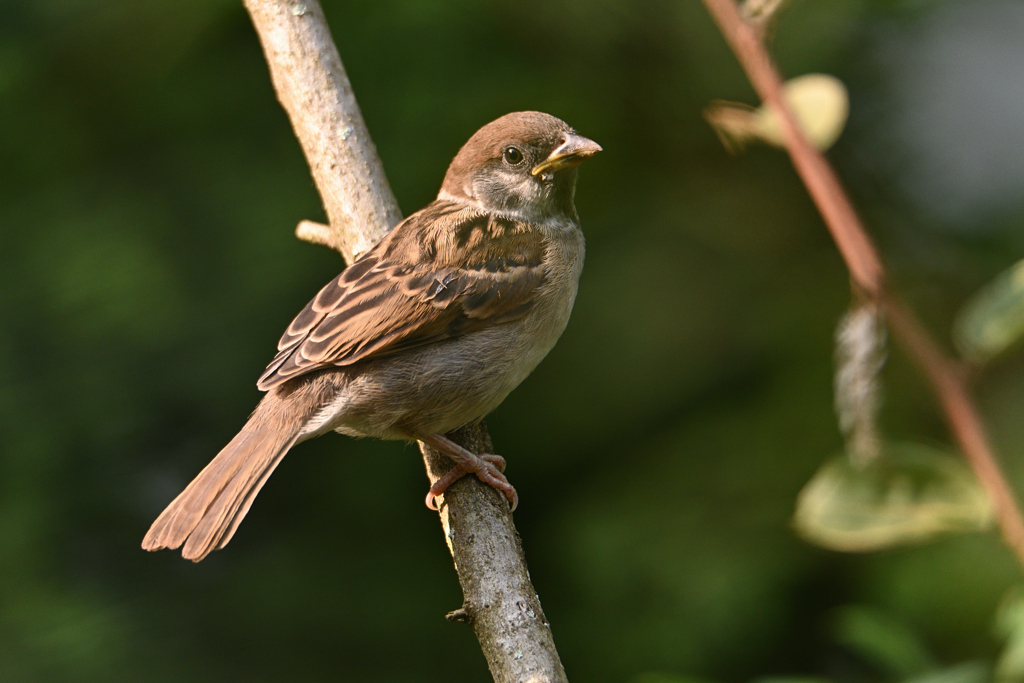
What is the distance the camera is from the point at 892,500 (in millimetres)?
965

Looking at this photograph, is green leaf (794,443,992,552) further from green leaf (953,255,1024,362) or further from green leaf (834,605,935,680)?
green leaf (834,605,935,680)

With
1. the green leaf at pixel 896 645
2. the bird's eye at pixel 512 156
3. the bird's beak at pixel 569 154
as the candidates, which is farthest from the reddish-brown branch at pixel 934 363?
the bird's eye at pixel 512 156

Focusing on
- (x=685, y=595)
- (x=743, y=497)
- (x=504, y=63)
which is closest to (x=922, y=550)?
(x=743, y=497)

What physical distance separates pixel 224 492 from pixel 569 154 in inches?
56.2

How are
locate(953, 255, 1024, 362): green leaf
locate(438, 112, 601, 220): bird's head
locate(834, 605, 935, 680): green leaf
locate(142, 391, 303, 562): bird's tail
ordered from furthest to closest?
1. locate(438, 112, 601, 220): bird's head
2. locate(142, 391, 303, 562): bird's tail
3. locate(834, 605, 935, 680): green leaf
4. locate(953, 255, 1024, 362): green leaf

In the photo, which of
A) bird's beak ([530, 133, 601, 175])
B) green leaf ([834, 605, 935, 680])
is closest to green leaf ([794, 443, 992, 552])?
green leaf ([834, 605, 935, 680])

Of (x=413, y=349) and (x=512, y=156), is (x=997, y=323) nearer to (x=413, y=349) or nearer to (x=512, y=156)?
(x=413, y=349)

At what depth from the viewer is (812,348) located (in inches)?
131

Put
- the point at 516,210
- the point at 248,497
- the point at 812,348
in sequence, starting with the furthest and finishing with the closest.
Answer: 1. the point at 812,348
2. the point at 516,210
3. the point at 248,497

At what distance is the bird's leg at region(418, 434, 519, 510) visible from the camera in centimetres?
223

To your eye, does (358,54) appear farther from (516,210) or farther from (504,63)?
(516,210)

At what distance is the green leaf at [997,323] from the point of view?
35.8 inches

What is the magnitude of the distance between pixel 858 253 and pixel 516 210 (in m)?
2.07

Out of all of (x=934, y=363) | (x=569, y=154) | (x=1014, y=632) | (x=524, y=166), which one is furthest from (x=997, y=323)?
(x=524, y=166)
